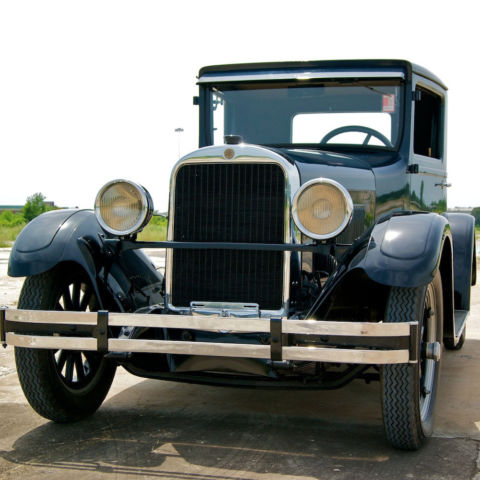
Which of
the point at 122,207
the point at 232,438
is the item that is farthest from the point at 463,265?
the point at 122,207

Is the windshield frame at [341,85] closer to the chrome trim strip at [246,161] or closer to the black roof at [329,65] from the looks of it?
the black roof at [329,65]

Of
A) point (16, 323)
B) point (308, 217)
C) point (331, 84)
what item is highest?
point (331, 84)

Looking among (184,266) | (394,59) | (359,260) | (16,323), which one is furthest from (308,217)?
(394,59)

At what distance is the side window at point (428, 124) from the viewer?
520 centimetres

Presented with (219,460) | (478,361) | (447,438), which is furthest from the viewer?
(478,361)

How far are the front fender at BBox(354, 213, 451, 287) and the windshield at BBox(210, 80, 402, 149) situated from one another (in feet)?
5.15

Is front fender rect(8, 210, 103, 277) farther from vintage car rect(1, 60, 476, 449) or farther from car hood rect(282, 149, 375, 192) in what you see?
car hood rect(282, 149, 375, 192)

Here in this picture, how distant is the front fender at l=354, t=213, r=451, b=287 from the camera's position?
3.22m

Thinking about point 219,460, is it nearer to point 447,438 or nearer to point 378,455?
point 378,455

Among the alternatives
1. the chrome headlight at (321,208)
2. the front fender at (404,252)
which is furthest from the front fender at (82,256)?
the front fender at (404,252)

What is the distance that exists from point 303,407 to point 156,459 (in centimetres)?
119

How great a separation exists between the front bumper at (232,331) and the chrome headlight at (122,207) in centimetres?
59

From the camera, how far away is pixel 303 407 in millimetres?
4195

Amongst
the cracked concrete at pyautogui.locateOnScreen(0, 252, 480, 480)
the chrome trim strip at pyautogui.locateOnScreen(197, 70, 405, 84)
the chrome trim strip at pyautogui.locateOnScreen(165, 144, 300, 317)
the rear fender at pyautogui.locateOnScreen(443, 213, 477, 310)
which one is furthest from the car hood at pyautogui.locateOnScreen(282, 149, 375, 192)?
the cracked concrete at pyautogui.locateOnScreen(0, 252, 480, 480)
